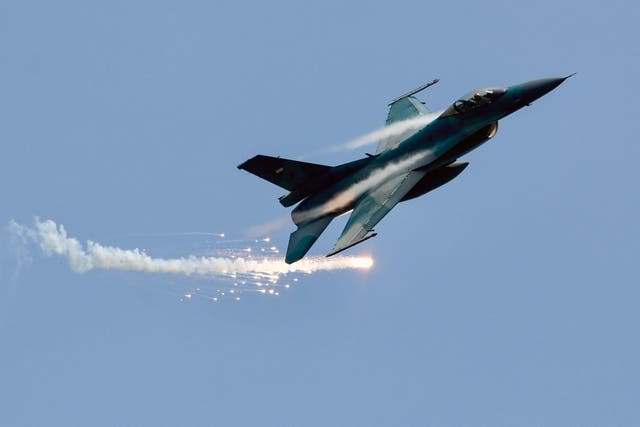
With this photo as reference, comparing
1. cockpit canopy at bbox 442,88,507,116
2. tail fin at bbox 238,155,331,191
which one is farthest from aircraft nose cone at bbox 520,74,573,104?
tail fin at bbox 238,155,331,191

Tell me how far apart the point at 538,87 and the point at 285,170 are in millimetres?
11395

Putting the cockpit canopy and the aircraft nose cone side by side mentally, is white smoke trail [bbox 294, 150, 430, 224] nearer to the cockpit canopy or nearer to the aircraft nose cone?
the cockpit canopy

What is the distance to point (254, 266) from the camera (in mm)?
61938

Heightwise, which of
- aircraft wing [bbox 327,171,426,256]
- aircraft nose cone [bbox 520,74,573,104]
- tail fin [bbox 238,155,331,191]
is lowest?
aircraft wing [bbox 327,171,426,256]

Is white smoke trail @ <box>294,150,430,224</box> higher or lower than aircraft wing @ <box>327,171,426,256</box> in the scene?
higher

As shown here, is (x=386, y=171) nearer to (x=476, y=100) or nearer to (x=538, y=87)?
(x=476, y=100)

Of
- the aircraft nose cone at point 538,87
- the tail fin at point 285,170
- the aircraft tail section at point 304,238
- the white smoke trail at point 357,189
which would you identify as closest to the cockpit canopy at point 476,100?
the aircraft nose cone at point 538,87

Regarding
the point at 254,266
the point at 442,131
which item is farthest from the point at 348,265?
the point at 442,131

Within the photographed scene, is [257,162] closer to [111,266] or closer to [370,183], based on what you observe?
[370,183]

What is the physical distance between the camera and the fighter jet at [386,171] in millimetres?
56438

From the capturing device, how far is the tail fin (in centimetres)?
5912

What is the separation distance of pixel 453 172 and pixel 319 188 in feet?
19.0

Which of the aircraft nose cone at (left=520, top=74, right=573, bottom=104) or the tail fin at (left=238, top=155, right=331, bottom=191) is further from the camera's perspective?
the tail fin at (left=238, top=155, right=331, bottom=191)

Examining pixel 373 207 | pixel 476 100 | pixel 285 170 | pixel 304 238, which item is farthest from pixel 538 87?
pixel 304 238
